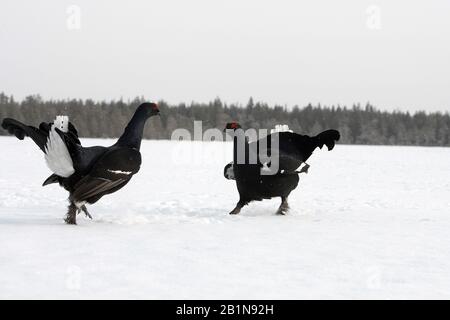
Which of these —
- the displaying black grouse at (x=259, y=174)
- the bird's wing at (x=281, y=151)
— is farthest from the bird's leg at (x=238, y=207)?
the bird's wing at (x=281, y=151)

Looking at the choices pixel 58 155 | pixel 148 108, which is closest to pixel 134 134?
pixel 148 108

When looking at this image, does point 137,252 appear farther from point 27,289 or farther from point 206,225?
point 206,225

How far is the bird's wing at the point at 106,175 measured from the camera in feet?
21.2

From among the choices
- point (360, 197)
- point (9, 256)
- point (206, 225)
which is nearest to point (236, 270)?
point (9, 256)

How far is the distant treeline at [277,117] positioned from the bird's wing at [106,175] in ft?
317

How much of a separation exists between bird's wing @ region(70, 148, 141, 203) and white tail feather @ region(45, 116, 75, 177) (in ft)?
0.79

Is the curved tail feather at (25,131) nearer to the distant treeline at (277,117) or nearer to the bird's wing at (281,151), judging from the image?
the bird's wing at (281,151)

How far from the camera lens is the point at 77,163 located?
6.59 meters

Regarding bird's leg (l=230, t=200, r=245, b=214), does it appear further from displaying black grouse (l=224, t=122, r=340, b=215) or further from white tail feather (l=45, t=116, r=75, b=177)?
white tail feather (l=45, t=116, r=75, b=177)

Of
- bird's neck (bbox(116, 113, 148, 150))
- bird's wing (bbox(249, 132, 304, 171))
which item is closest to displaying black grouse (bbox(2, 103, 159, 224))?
bird's neck (bbox(116, 113, 148, 150))

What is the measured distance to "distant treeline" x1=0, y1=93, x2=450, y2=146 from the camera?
110250 mm

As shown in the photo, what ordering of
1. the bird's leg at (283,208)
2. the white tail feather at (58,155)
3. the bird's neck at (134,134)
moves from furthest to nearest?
the bird's leg at (283,208), the bird's neck at (134,134), the white tail feather at (58,155)

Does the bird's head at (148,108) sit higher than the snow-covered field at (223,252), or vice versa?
the bird's head at (148,108)
